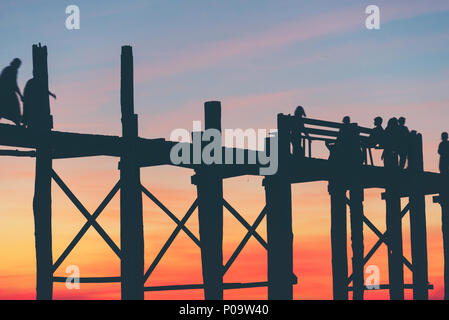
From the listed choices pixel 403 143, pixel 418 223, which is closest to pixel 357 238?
pixel 418 223

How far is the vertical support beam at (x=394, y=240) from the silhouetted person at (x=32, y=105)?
26.4 ft

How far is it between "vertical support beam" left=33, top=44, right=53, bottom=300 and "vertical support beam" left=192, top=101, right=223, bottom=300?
2.90m

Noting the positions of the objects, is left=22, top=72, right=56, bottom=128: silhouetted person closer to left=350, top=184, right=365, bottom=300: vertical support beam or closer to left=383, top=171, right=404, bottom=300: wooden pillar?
left=350, top=184, right=365, bottom=300: vertical support beam

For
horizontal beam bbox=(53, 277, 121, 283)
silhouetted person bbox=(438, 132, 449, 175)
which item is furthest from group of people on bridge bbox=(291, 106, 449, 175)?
horizontal beam bbox=(53, 277, 121, 283)

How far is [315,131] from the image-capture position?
18734mm

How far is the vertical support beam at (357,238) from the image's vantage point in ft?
64.6

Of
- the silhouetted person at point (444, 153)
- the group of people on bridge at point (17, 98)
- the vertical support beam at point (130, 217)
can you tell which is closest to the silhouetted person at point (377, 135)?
the silhouetted person at point (444, 153)

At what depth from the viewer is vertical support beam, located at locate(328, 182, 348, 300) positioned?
1912 cm

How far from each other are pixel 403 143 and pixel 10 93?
8715 millimetres
